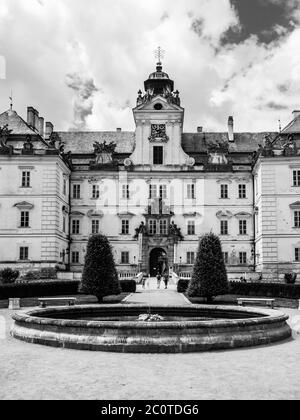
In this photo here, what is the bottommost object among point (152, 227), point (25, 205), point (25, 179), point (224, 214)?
point (152, 227)

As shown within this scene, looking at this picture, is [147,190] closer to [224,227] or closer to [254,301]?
[224,227]

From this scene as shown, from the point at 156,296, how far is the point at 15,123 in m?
24.7

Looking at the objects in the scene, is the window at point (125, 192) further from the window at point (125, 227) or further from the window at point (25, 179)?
the window at point (25, 179)

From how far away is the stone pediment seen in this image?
5088cm

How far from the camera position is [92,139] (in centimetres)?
5531

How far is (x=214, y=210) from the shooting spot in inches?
1970

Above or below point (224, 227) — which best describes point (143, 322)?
below

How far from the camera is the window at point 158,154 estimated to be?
167 feet

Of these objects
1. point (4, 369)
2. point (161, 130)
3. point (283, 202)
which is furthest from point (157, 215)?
point (4, 369)

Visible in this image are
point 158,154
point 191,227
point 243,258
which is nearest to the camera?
point 243,258

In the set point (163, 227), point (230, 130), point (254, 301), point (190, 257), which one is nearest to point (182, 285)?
point (254, 301)

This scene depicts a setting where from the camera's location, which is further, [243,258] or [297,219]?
[243,258]

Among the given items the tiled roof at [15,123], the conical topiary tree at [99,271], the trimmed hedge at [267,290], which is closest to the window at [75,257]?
the tiled roof at [15,123]
